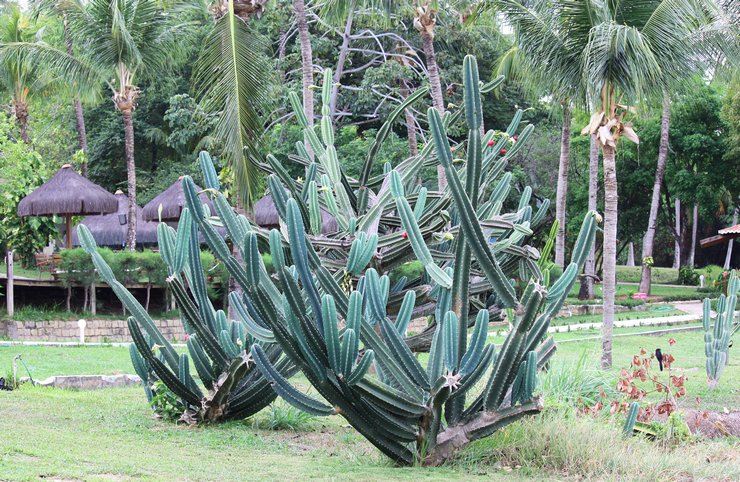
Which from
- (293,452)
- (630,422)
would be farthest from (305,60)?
(630,422)

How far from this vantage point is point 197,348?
8578 millimetres

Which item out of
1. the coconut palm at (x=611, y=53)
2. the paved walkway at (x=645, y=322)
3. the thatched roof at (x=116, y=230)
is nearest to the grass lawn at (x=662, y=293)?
the paved walkway at (x=645, y=322)

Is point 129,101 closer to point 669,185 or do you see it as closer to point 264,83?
point 264,83

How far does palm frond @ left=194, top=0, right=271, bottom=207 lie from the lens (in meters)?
13.0

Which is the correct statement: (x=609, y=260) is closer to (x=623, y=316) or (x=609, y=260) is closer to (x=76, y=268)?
(x=76, y=268)

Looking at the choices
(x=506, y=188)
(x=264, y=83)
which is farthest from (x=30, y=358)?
(x=506, y=188)

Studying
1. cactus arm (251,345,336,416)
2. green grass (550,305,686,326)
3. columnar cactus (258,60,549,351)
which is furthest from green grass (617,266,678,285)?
cactus arm (251,345,336,416)

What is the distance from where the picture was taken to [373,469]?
6.98 m

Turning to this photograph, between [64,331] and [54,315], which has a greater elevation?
[54,315]

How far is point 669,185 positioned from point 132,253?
22.6 meters

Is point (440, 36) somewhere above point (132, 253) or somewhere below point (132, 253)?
above

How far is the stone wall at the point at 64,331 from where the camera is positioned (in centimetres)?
1998

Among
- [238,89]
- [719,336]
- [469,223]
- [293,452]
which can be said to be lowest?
[293,452]

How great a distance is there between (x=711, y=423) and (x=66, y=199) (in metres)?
17.3
